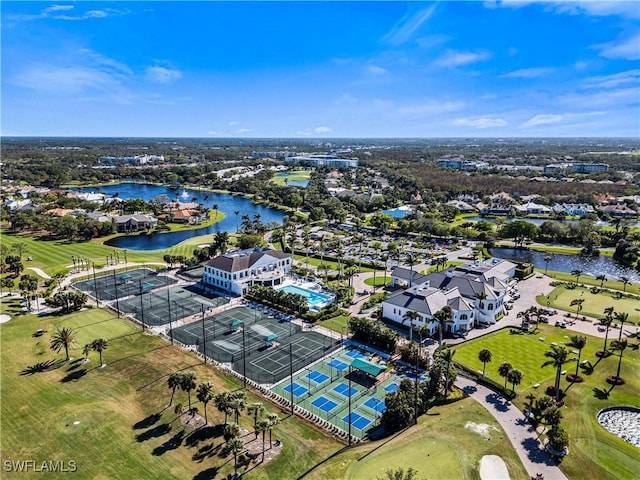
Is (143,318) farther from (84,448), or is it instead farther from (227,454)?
(227,454)

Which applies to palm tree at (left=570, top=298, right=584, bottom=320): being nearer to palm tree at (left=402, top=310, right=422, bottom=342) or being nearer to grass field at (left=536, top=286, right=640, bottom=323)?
grass field at (left=536, top=286, right=640, bottom=323)

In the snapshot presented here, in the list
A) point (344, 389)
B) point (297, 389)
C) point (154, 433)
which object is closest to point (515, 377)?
point (344, 389)

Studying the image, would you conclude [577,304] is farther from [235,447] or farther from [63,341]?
[63,341]

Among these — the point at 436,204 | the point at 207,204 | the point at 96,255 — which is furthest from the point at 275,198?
the point at 96,255

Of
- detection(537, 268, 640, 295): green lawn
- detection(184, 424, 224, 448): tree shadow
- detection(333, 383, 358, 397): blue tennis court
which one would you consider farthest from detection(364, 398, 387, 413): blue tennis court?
detection(537, 268, 640, 295): green lawn

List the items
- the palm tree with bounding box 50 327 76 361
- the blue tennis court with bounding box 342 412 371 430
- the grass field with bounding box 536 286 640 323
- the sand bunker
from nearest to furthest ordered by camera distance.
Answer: the sand bunker
the blue tennis court with bounding box 342 412 371 430
the palm tree with bounding box 50 327 76 361
the grass field with bounding box 536 286 640 323

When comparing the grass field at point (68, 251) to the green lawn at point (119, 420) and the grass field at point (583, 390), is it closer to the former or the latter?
the green lawn at point (119, 420)
